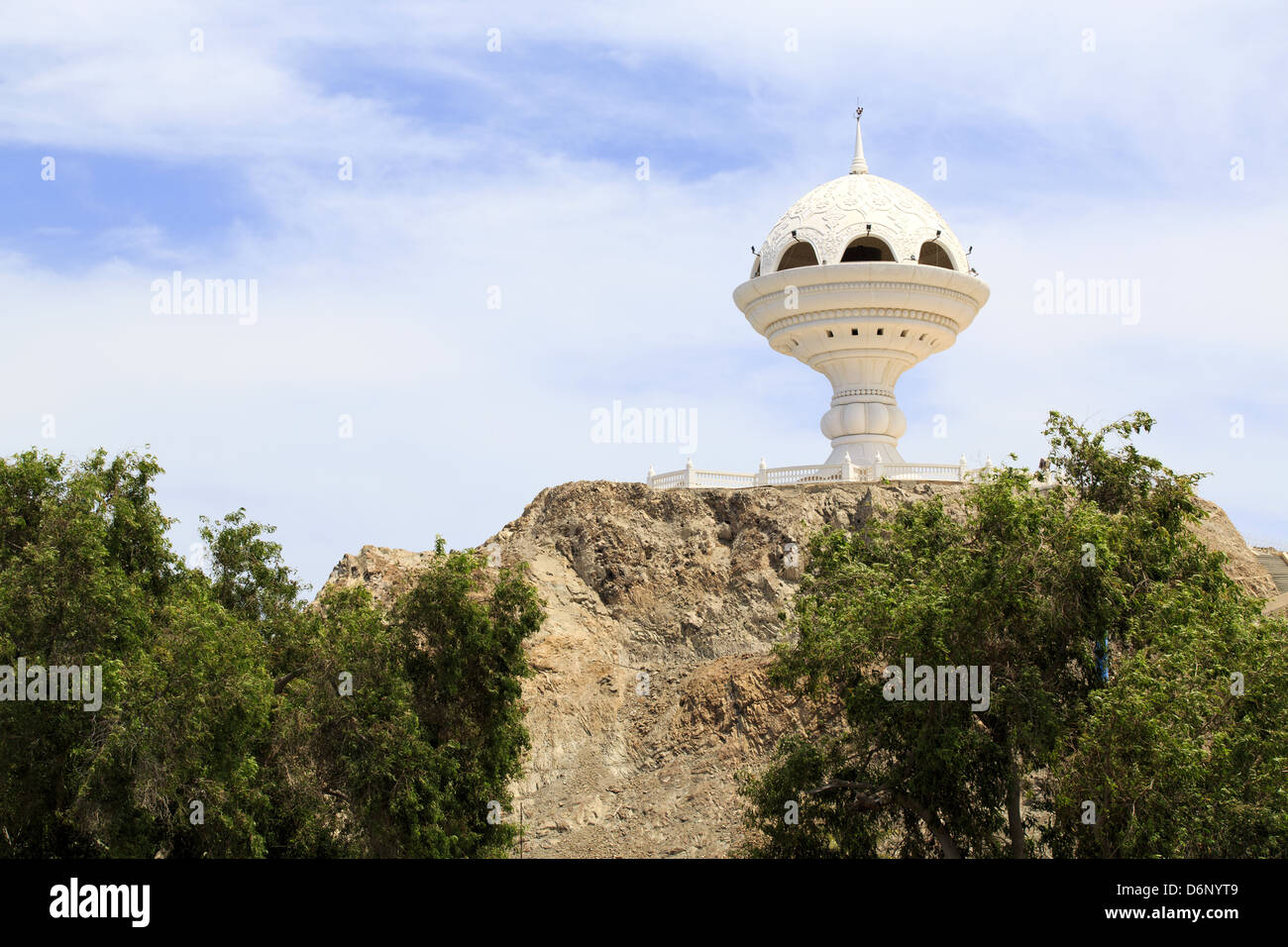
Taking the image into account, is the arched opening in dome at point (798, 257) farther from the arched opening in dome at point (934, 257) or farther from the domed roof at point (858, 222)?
the arched opening in dome at point (934, 257)

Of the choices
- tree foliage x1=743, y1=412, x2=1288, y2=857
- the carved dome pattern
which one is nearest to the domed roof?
the carved dome pattern

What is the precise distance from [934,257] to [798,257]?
4.11 meters

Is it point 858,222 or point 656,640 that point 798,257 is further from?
point 656,640

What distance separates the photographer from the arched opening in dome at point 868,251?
52062 millimetres

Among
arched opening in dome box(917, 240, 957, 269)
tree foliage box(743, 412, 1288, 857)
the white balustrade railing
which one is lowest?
tree foliage box(743, 412, 1288, 857)

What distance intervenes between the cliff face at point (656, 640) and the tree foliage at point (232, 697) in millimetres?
8753

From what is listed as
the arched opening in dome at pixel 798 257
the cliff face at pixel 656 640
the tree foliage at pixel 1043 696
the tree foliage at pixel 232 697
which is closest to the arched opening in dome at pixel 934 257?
the arched opening in dome at pixel 798 257

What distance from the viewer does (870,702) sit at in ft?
99.0

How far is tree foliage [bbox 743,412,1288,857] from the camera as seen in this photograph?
2748cm

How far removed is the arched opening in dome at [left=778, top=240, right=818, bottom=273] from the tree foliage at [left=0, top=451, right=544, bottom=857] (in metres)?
20.6

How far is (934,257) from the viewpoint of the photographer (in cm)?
5331

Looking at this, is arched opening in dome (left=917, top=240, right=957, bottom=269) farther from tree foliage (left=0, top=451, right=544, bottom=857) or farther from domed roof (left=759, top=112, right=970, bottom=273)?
tree foliage (left=0, top=451, right=544, bottom=857)

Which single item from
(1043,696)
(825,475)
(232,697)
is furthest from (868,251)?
(232,697)
